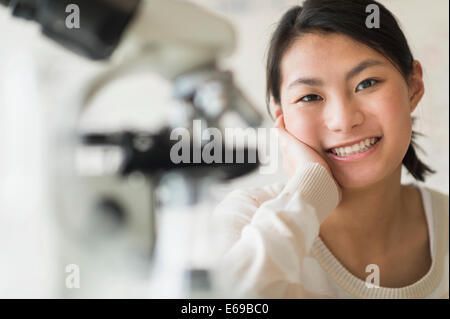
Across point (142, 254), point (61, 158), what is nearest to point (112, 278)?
point (142, 254)

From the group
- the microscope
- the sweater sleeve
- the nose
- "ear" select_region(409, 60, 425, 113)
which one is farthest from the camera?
"ear" select_region(409, 60, 425, 113)

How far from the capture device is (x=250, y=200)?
848mm

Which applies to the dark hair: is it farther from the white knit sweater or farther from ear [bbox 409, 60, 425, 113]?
the white knit sweater

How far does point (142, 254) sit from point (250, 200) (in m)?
0.32

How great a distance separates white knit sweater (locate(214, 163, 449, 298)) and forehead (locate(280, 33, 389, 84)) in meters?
0.16

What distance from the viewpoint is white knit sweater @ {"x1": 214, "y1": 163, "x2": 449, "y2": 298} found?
0.65 m

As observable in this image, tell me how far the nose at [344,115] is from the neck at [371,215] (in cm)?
15

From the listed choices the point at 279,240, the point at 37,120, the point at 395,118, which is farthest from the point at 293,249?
the point at 37,120

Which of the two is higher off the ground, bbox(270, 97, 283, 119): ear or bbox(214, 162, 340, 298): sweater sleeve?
bbox(270, 97, 283, 119): ear

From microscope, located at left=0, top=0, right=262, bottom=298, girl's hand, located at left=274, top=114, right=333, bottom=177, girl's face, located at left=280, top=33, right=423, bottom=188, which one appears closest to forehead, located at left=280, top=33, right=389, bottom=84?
girl's face, located at left=280, top=33, right=423, bottom=188

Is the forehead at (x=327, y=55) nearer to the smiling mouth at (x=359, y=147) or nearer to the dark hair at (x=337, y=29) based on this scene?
the dark hair at (x=337, y=29)

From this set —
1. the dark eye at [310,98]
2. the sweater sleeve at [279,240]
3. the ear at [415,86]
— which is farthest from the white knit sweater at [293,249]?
the ear at [415,86]

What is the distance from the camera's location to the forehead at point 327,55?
785mm
